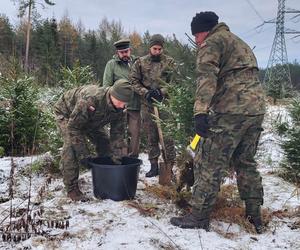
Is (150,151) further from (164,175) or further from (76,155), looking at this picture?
(76,155)

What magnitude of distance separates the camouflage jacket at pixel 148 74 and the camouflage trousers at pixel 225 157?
2.41 m

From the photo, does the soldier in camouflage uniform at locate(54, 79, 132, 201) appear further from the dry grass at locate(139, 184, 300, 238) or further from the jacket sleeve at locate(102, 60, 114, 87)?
the jacket sleeve at locate(102, 60, 114, 87)

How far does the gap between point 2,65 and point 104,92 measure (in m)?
4.28

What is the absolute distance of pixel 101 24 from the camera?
91.4 m

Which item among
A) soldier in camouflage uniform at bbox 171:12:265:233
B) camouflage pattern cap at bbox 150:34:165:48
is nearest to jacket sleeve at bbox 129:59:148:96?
camouflage pattern cap at bbox 150:34:165:48

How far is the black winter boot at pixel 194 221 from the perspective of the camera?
14.4ft

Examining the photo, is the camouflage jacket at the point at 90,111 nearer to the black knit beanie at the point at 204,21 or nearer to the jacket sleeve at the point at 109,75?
the black knit beanie at the point at 204,21

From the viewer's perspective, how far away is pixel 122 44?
7023 millimetres

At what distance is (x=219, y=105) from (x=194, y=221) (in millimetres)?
1346

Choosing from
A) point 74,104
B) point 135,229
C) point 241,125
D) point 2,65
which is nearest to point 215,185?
point 241,125

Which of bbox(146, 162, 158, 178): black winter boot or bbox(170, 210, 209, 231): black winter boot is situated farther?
bbox(146, 162, 158, 178): black winter boot

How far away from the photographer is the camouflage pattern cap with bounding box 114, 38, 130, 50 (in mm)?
7004

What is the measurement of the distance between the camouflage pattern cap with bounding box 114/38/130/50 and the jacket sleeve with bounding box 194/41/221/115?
10.3 feet

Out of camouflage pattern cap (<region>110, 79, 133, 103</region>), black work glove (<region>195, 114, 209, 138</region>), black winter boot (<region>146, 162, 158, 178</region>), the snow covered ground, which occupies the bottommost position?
the snow covered ground
